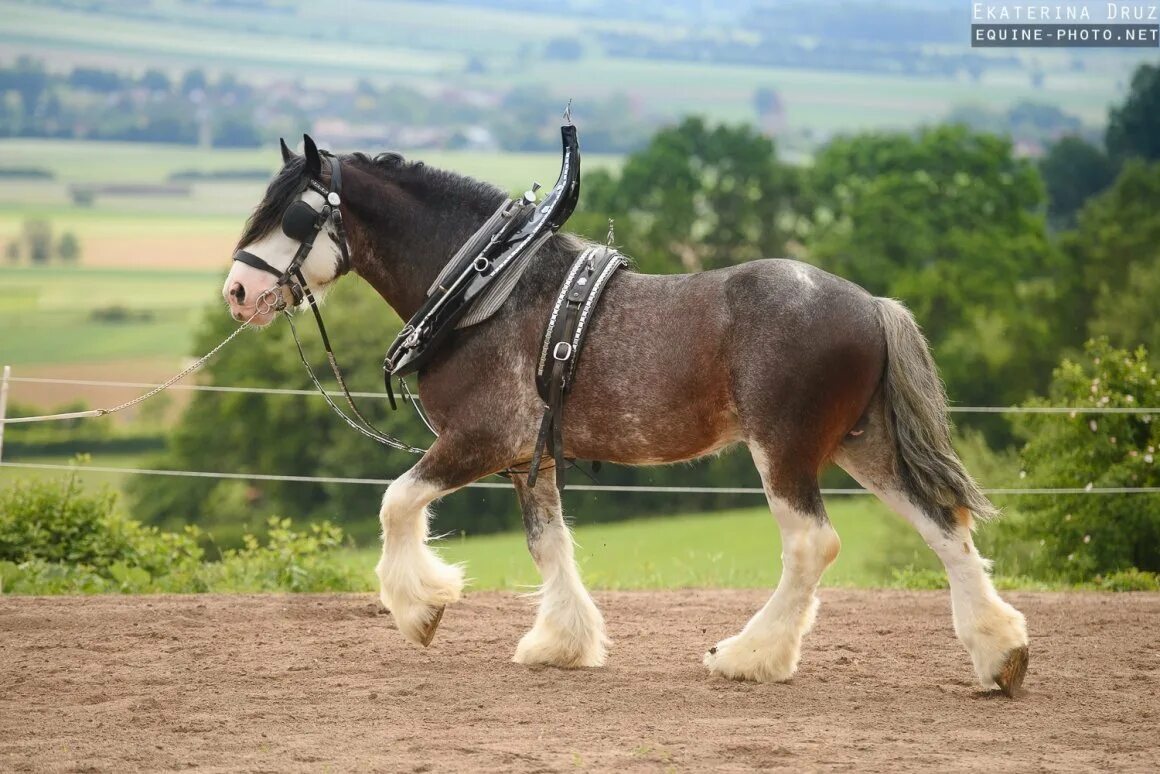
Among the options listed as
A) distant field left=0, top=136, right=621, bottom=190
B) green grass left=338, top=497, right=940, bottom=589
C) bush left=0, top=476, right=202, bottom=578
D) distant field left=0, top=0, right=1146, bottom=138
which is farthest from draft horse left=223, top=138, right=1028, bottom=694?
distant field left=0, top=0, right=1146, bottom=138

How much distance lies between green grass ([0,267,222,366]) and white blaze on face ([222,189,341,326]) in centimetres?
4368

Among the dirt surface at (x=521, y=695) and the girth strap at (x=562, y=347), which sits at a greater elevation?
the girth strap at (x=562, y=347)

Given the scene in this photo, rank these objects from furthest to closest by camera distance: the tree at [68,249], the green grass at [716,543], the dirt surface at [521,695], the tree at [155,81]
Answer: the tree at [155,81], the tree at [68,249], the green grass at [716,543], the dirt surface at [521,695]

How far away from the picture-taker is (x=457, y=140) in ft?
268

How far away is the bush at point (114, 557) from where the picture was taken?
8.62 metres

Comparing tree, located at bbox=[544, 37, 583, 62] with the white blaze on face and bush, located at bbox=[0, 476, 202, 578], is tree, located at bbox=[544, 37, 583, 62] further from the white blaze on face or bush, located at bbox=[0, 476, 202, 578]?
the white blaze on face

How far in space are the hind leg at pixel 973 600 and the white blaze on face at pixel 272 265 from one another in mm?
2762

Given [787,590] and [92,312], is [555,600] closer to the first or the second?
[787,590]

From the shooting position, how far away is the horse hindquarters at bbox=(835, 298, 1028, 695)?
5.65 meters

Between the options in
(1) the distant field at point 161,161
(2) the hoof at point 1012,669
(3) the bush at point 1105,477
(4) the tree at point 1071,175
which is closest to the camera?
(2) the hoof at point 1012,669

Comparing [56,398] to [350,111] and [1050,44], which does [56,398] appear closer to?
[350,111]

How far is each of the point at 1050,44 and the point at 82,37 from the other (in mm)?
76601

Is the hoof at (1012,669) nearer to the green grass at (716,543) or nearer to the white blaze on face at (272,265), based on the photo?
the white blaze on face at (272,265)

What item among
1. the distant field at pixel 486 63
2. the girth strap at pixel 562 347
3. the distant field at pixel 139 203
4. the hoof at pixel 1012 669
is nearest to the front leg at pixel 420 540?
the girth strap at pixel 562 347
